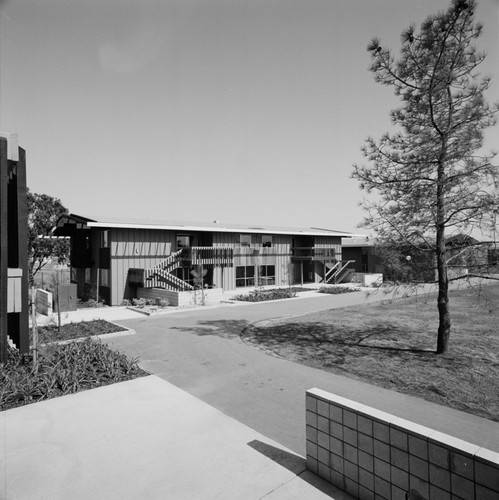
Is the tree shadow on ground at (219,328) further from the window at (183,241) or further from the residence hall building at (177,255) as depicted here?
the window at (183,241)

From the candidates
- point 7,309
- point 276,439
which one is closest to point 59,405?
point 7,309

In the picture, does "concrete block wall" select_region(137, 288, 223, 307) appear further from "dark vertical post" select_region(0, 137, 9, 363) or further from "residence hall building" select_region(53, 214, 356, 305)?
"dark vertical post" select_region(0, 137, 9, 363)

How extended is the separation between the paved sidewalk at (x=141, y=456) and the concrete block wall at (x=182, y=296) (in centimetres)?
1431

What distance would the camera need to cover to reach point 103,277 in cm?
2375

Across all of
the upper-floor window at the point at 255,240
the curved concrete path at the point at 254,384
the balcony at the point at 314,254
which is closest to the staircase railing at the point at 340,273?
the balcony at the point at 314,254

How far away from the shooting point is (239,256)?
29500 millimetres

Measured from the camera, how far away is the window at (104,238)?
22891mm

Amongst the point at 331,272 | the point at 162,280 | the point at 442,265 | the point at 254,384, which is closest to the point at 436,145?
the point at 442,265

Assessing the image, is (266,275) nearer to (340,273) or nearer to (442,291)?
(340,273)

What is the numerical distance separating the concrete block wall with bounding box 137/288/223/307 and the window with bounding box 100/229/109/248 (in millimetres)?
3615

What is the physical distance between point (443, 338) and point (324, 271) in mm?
26879

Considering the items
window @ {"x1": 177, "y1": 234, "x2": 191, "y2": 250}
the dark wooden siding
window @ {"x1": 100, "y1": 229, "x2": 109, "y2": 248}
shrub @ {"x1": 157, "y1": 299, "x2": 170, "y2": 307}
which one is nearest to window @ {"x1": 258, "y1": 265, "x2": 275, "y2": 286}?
window @ {"x1": 177, "y1": 234, "x2": 191, "y2": 250}

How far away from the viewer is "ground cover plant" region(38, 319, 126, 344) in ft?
42.1

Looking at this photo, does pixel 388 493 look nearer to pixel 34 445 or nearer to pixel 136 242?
pixel 34 445
